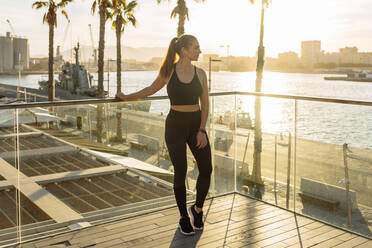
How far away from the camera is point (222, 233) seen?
11.2 feet

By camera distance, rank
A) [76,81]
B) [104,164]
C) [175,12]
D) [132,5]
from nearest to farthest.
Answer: [104,164], [175,12], [132,5], [76,81]

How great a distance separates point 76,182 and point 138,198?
61 centimetres

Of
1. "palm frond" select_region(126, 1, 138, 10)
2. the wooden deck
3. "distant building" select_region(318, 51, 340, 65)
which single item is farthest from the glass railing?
"distant building" select_region(318, 51, 340, 65)

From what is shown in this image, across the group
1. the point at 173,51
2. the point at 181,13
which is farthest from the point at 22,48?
the point at 173,51

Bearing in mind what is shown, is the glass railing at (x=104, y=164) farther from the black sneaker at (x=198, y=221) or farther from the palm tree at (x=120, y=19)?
the palm tree at (x=120, y=19)

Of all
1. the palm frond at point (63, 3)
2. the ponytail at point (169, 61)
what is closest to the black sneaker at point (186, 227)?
the ponytail at point (169, 61)

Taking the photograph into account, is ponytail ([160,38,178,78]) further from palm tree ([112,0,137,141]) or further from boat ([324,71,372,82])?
boat ([324,71,372,82])

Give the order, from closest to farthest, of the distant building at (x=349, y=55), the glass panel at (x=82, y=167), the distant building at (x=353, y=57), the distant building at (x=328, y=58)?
1. the glass panel at (x=82, y=167)
2. the distant building at (x=353, y=57)
3. the distant building at (x=349, y=55)
4. the distant building at (x=328, y=58)

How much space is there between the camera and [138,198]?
392 cm

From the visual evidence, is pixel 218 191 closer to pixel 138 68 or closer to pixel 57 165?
pixel 57 165

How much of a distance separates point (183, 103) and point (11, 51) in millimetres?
181634

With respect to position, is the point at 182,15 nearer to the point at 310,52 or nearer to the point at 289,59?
the point at 310,52

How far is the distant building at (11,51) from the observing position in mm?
163625

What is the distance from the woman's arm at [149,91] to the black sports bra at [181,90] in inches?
4.0
